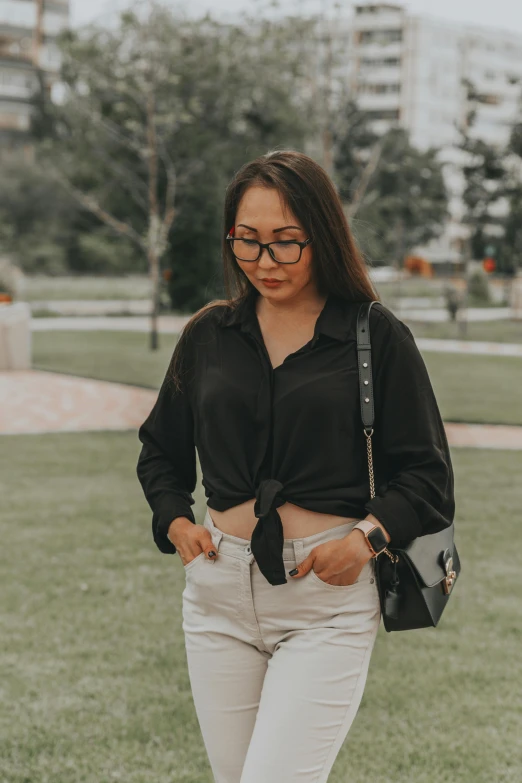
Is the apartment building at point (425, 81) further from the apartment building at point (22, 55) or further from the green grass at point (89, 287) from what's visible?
the green grass at point (89, 287)

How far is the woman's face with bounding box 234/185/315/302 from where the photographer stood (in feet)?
6.90

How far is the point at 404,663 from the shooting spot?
14.5 ft

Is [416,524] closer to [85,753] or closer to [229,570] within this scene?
[229,570]

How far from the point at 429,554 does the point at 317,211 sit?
75 cm

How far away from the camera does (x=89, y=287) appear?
125ft

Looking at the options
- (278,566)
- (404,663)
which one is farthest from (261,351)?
(404,663)

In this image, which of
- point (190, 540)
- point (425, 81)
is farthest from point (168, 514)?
point (425, 81)

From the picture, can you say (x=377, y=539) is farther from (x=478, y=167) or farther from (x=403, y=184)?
(x=403, y=184)

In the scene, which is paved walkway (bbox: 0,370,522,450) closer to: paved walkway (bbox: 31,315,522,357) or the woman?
paved walkway (bbox: 31,315,522,357)

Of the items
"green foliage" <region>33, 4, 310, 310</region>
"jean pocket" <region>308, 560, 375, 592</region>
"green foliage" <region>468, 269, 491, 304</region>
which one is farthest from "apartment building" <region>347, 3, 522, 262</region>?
"jean pocket" <region>308, 560, 375, 592</region>

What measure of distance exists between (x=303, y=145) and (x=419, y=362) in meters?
34.2

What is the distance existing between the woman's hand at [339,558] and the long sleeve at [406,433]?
2.7 inches

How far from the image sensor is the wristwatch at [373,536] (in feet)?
6.62

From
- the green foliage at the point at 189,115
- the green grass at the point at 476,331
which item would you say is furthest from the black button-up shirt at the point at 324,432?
the green foliage at the point at 189,115
